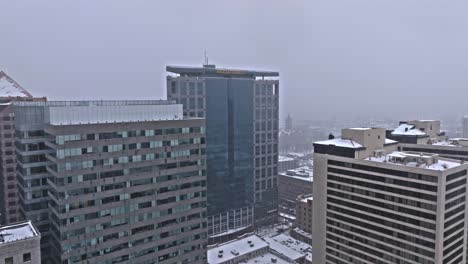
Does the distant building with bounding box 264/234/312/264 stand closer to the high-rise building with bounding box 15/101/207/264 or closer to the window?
the high-rise building with bounding box 15/101/207/264

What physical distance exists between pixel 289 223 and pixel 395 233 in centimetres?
11053

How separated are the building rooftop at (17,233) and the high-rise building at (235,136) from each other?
316 ft

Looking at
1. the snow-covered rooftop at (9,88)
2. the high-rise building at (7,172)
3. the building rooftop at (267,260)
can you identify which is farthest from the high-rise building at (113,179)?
the snow-covered rooftop at (9,88)

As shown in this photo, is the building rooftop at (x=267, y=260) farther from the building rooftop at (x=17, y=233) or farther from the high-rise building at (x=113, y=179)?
the building rooftop at (x=17, y=233)

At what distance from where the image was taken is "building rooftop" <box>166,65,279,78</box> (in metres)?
149

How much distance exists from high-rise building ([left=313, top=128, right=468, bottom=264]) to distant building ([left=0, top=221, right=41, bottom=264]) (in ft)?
199

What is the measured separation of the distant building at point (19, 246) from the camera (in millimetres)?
49781

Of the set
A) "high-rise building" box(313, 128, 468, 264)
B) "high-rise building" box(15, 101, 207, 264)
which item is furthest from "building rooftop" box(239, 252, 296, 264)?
"high-rise building" box(15, 101, 207, 264)

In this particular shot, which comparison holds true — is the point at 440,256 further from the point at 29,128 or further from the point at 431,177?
the point at 29,128

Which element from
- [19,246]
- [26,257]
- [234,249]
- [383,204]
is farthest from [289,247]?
[19,246]

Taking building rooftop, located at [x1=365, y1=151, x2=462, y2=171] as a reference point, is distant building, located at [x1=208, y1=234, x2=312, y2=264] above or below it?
below

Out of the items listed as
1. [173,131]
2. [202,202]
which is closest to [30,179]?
[173,131]

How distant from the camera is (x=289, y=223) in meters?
180

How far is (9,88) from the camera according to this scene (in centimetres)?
13125
